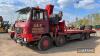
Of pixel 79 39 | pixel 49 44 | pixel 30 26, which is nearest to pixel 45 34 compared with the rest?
pixel 49 44

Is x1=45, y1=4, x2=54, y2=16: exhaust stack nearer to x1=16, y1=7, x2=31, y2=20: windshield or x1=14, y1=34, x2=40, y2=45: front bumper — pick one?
x1=16, y1=7, x2=31, y2=20: windshield

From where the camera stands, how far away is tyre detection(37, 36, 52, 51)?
36.9 feet

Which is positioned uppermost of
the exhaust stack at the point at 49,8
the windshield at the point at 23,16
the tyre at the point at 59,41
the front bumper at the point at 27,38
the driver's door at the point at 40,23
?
the exhaust stack at the point at 49,8

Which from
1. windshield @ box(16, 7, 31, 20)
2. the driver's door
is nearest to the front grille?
windshield @ box(16, 7, 31, 20)

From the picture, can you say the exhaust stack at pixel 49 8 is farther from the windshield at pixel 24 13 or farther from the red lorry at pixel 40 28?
the windshield at pixel 24 13

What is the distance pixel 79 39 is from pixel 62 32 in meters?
3.84

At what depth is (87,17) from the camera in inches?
3465

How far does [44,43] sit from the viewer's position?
1150cm

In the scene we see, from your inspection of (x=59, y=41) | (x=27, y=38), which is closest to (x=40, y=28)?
(x=27, y=38)

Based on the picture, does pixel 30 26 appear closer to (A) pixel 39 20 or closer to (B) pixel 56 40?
(A) pixel 39 20

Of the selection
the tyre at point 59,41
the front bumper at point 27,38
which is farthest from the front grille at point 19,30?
the tyre at point 59,41

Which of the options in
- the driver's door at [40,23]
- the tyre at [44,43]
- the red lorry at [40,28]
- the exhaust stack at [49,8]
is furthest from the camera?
the exhaust stack at [49,8]

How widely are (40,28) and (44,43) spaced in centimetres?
104

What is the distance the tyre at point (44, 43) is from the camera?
11.2 metres
